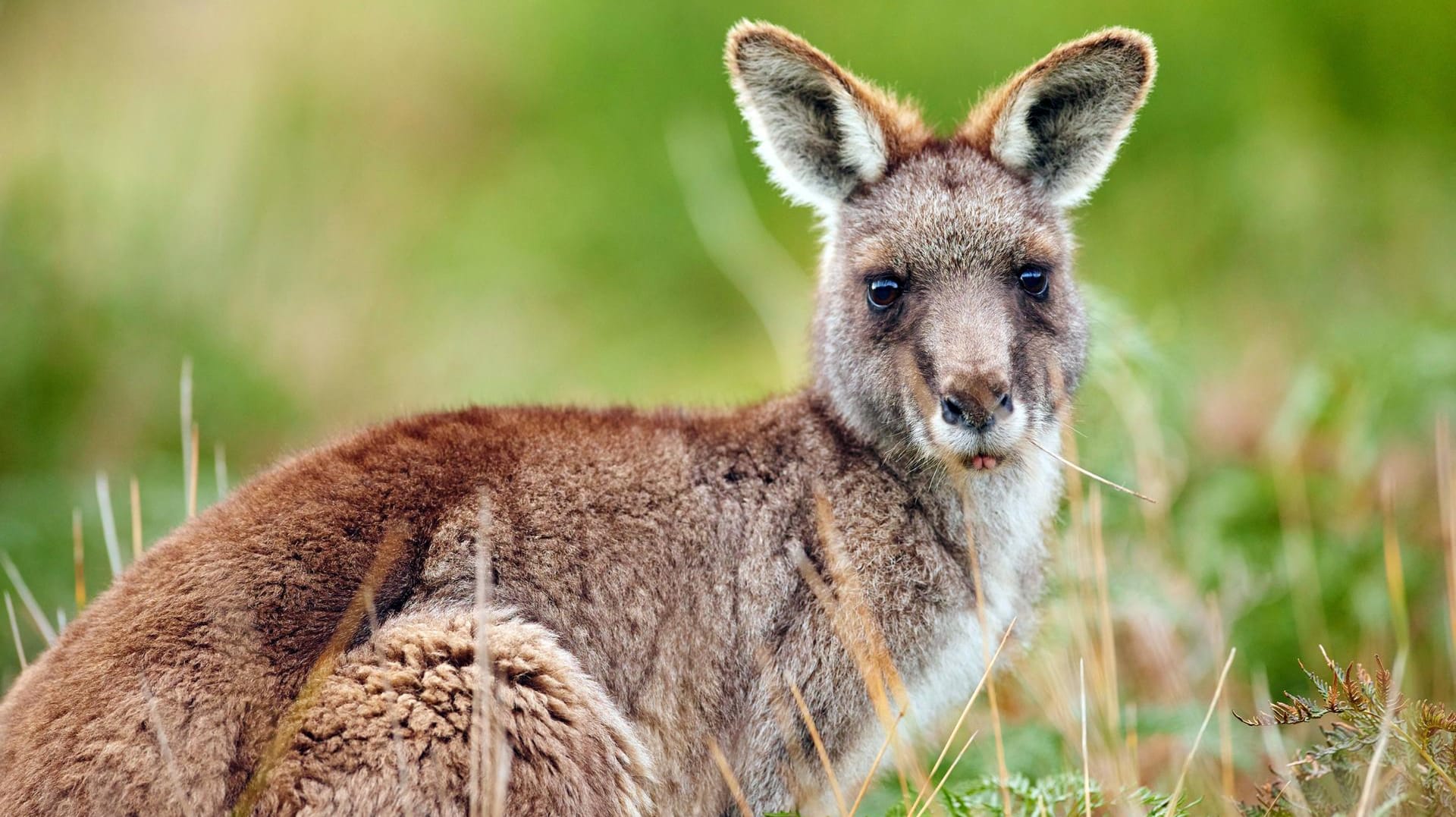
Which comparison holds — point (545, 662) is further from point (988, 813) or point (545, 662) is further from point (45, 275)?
point (45, 275)

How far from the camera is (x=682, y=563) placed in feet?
16.9

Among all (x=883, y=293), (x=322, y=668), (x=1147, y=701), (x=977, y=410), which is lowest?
(x=1147, y=701)

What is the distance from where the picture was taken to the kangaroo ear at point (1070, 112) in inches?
221

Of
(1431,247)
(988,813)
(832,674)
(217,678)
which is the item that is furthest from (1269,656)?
(1431,247)

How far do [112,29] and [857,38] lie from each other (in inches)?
265

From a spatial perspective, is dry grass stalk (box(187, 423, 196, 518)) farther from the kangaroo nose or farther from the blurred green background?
the kangaroo nose

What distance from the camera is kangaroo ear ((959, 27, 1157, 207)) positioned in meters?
5.62

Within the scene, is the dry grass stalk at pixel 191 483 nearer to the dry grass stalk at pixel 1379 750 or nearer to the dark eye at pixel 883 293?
the dark eye at pixel 883 293

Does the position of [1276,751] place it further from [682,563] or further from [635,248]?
[635,248]

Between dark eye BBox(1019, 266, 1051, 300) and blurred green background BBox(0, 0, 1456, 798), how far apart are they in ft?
3.78

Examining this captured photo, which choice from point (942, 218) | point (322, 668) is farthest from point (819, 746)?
point (942, 218)

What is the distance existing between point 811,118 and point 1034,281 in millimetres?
1204

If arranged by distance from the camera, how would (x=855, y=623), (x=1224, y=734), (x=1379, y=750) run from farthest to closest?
(x=855, y=623)
(x=1224, y=734)
(x=1379, y=750)

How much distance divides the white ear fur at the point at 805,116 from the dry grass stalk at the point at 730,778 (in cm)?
248
